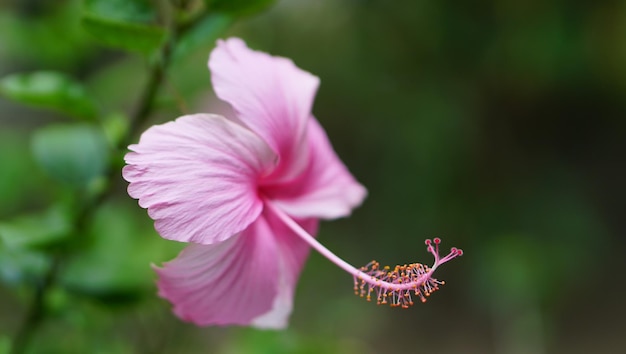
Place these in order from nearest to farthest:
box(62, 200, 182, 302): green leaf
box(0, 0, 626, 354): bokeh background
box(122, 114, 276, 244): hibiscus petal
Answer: box(122, 114, 276, 244): hibiscus petal < box(62, 200, 182, 302): green leaf < box(0, 0, 626, 354): bokeh background

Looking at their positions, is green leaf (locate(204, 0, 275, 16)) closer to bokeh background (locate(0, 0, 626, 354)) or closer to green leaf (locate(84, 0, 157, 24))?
green leaf (locate(84, 0, 157, 24))

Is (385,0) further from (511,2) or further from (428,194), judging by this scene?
(428,194)

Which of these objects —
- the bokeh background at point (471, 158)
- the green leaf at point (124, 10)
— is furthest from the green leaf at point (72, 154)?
the bokeh background at point (471, 158)

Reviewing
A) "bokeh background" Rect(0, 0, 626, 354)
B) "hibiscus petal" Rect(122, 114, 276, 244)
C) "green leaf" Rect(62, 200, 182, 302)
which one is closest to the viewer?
"hibiscus petal" Rect(122, 114, 276, 244)

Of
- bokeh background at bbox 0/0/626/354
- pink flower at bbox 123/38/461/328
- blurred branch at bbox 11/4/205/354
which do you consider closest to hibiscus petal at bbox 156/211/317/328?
pink flower at bbox 123/38/461/328

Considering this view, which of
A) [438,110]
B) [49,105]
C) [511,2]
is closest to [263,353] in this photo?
[49,105]

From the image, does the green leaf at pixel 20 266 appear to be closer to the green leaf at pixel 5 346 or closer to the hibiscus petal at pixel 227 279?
the green leaf at pixel 5 346

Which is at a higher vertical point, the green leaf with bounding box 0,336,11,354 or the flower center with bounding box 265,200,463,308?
the flower center with bounding box 265,200,463,308

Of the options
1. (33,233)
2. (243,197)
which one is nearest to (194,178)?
(243,197)

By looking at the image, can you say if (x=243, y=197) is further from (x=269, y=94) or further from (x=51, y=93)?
(x=51, y=93)
